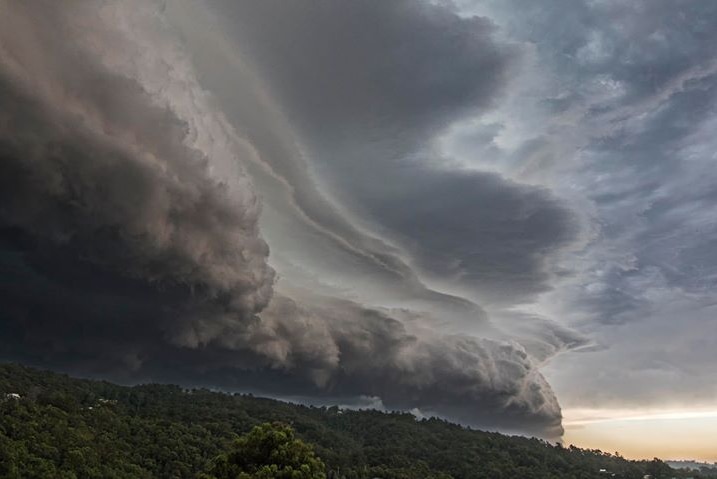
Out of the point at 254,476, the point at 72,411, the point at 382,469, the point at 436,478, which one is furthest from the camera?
the point at 382,469

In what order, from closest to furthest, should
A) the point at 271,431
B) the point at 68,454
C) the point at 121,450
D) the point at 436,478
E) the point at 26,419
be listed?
the point at 271,431, the point at 68,454, the point at 26,419, the point at 121,450, the point at 436,478

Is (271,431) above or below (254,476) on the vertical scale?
above

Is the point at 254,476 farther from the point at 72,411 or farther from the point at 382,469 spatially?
the point at 382,469

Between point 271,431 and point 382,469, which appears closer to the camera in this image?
point 271,431

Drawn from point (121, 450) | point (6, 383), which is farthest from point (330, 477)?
point (6, 383)

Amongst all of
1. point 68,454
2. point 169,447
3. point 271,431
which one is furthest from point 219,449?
point 271,431

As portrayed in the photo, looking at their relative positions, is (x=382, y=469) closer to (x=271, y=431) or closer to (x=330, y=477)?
(x=330, y=477)
